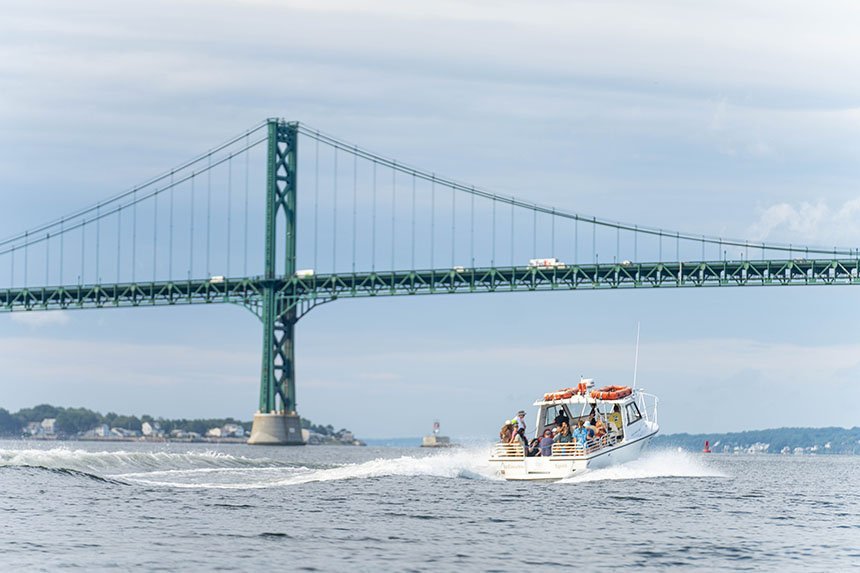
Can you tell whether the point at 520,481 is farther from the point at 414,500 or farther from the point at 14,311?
the point at 14,311

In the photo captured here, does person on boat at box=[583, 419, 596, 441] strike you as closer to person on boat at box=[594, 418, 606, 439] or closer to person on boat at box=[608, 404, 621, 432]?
person on boat at box=[594, 418, 606, 439]

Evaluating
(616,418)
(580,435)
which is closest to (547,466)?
(580,435)

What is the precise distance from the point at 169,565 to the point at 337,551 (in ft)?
11.1

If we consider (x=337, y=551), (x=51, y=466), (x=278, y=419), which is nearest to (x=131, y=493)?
(x=51, y=466)

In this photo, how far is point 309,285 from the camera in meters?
116

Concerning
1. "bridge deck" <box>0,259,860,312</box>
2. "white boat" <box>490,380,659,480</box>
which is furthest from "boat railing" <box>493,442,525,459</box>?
"bridge deck" <box>0,259,860,312</box>

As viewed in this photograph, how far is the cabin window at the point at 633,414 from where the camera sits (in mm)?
46094

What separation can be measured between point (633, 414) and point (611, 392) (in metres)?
1.42

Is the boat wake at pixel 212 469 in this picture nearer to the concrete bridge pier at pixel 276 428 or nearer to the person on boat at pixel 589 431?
the person on boat at pixel 589 431

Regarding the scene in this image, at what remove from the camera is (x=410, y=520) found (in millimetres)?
32250

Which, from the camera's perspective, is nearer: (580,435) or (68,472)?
(580,435)

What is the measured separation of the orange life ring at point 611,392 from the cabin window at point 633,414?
425 millimetres

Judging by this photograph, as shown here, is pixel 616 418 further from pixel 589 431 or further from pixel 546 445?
pixel 546 445

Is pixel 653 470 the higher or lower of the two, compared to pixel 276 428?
lower
